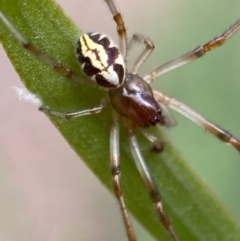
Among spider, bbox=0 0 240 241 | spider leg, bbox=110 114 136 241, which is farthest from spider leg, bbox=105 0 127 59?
spider leg, bbox=110 114 136 241

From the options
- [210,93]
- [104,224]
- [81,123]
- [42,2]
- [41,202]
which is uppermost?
[42,2]

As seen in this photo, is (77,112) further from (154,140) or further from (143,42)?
(143,42)

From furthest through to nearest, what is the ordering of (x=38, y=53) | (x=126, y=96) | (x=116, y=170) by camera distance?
(x=126, y=96) → (x=116, y=170) → (x=38, y=53)

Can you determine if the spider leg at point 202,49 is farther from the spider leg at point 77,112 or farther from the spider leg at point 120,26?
the spider leg at point 77,112

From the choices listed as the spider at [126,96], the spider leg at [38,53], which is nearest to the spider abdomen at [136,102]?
the spider at [126,96]

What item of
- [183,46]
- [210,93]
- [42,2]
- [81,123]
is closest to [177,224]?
[81,123]

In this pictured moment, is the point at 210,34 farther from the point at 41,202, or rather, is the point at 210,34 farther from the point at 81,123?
the point at 81,123

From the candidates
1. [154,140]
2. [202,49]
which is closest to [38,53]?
[154,140]
